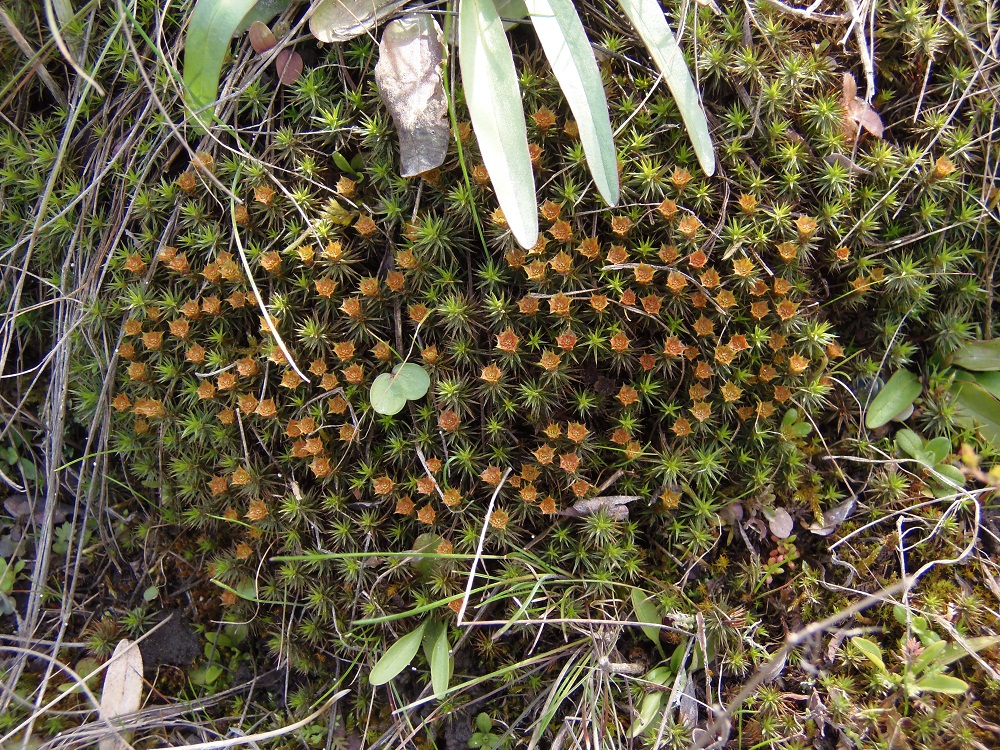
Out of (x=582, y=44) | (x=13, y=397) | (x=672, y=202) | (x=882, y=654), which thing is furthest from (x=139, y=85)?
(x=882, y=654)

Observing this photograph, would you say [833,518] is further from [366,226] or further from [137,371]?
[137,371]

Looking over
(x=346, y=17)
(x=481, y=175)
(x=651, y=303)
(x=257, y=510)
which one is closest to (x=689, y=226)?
(x=651, y=303)

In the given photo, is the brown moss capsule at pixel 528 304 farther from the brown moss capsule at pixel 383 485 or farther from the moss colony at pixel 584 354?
the brown moss capsule at pixel 383 485

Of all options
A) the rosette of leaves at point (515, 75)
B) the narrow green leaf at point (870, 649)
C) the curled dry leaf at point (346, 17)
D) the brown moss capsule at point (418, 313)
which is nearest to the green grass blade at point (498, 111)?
the rosette of leaves at point (515, 75)

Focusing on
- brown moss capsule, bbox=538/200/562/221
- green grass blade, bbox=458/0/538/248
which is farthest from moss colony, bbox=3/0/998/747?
green grass blade, bbox=458/0/538/248

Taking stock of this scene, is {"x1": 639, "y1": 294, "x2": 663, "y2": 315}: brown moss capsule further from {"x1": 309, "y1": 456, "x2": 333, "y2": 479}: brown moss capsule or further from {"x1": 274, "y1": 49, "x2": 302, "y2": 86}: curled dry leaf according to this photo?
{"x1": 274, "y1": 49, "x2": 302, "y2": 86}: curled dry leaf
